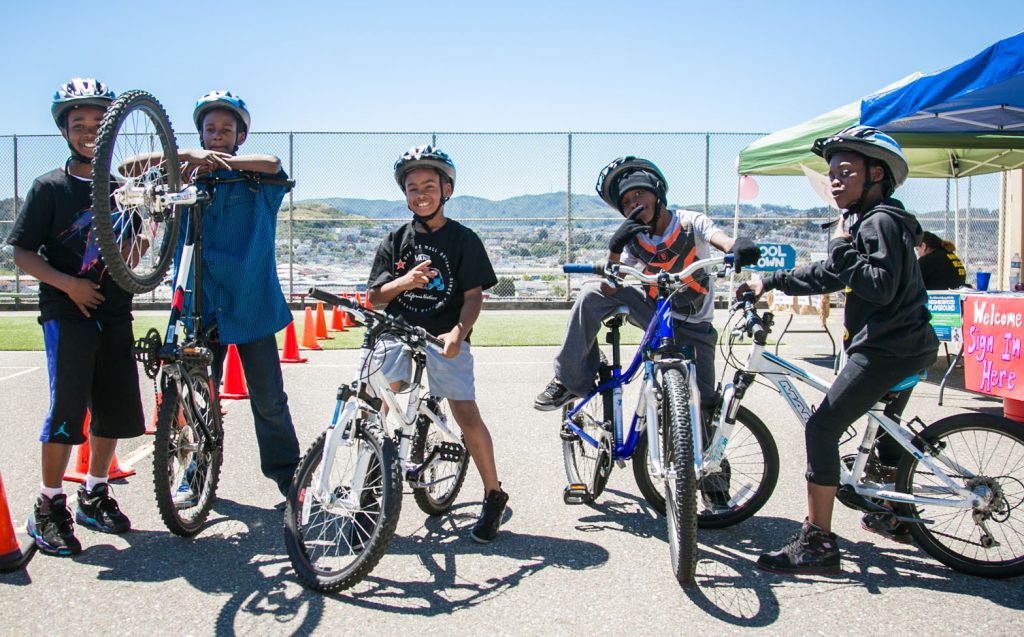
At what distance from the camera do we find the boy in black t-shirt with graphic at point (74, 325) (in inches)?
153

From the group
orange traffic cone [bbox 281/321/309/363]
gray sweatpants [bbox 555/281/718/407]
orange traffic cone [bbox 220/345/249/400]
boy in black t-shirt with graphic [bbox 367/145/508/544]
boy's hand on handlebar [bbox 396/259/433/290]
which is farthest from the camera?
orange traffic cone [bbox 281/321/309/363]

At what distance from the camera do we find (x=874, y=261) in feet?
11.4

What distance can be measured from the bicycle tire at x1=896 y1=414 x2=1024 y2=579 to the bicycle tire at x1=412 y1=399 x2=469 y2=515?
230 cm

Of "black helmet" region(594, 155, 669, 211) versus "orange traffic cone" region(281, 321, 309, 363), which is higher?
"black helmet" region(594, 155, 669, 211)

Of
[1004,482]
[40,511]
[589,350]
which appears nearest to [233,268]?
[40,511]

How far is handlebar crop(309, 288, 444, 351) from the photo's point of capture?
3.36 m

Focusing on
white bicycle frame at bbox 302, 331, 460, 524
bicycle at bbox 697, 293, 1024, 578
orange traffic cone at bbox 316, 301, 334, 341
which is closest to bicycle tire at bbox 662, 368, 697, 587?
bicycle at bbox 697, 293, 1024, 578

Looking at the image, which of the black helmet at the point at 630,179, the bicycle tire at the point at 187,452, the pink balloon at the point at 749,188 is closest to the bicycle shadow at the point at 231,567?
the bicycle tire at the point at 187,452

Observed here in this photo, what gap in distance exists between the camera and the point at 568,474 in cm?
473

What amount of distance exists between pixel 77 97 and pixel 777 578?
4193 millimetres

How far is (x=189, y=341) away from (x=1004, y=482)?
416cm

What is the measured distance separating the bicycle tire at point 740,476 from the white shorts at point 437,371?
101 cm

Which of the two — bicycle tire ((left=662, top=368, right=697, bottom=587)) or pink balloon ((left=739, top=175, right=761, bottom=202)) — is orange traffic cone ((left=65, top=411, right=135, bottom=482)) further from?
pink balloon ((left=739, top=175, right=761, bottom=202))

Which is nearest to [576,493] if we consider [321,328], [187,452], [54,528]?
[187,452]
